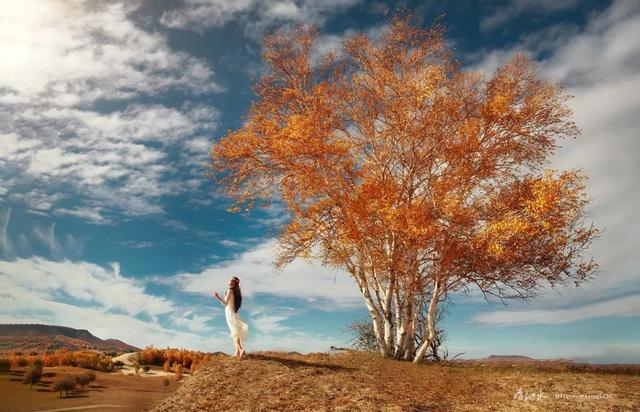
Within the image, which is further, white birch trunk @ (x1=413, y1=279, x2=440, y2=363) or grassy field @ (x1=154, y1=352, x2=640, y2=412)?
white birch trunk @ (x1=413, y1=279, x2=440, y2=363)

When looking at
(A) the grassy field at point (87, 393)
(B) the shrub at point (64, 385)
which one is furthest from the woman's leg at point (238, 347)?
(B) the shrub at point (64, 385)

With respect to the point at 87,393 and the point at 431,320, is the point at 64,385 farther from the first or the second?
the point at 431,320

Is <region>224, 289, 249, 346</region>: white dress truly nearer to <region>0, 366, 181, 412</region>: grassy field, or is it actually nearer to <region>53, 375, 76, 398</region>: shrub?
<region>0, 366, 181, 412</region>: grassy field

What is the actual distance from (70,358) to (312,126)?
13691mm

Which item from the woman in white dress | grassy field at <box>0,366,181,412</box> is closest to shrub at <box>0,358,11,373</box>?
grassy field at <box>0,366,181,412</box>

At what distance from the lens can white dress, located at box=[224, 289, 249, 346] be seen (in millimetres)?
15859

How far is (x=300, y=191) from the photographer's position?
1967 cm

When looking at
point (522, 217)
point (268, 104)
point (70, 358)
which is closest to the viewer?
point (522, 217)

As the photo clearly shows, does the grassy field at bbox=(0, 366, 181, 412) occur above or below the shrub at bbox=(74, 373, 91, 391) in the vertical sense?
below

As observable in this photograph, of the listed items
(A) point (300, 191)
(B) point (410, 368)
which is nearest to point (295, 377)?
(B) point (410, 368)

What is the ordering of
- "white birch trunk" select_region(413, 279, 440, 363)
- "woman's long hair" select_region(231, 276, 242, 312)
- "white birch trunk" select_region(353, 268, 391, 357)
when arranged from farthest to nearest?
"white birch trunk" select_region(353, 268, 391, 357) → "white birch trunk" select_region(413, 279, 440, 363) → "woman's long hair" select_region(231, 276, 242, 312)

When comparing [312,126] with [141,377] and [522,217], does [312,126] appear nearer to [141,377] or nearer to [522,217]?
[522,217]

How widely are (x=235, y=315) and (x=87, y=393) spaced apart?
16.2 feet

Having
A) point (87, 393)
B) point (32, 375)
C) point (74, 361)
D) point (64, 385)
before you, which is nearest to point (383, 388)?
point (87, 393)
